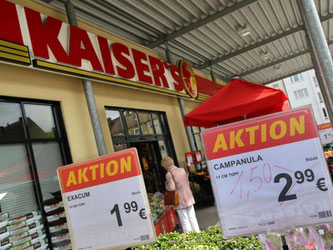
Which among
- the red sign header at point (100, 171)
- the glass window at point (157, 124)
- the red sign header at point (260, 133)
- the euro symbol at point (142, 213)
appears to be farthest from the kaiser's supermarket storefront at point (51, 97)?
the red sign header at point (260, 133)

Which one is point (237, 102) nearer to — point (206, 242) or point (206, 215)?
point (206, 242)

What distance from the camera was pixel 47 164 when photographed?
17.6 ft

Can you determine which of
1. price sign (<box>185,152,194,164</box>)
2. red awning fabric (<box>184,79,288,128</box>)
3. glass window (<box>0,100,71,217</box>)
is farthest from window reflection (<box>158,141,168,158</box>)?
glass window (<box>0,100,71,217</box>)

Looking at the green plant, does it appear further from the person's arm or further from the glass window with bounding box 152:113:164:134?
the glass window with bounding box 152:113:164:134

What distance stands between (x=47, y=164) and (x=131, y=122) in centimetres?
304

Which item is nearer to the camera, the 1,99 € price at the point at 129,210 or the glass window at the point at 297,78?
the 1,99 € price at the point at 129,210

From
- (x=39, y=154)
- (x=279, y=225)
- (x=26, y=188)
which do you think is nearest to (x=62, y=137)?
(x=39, y=154)

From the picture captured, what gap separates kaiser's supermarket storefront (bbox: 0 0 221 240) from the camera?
4.73 m

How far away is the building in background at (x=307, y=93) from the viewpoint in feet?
118

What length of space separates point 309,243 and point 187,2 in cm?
741

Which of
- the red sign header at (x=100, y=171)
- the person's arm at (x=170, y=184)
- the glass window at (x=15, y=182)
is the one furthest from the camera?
the person's arm at (x=170, y=184)

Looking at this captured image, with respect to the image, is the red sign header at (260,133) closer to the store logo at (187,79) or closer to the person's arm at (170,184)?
the person's arm at (170,184)

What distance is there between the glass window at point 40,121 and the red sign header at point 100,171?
3150 millimetres

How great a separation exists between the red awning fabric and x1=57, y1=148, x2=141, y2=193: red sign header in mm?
3507
